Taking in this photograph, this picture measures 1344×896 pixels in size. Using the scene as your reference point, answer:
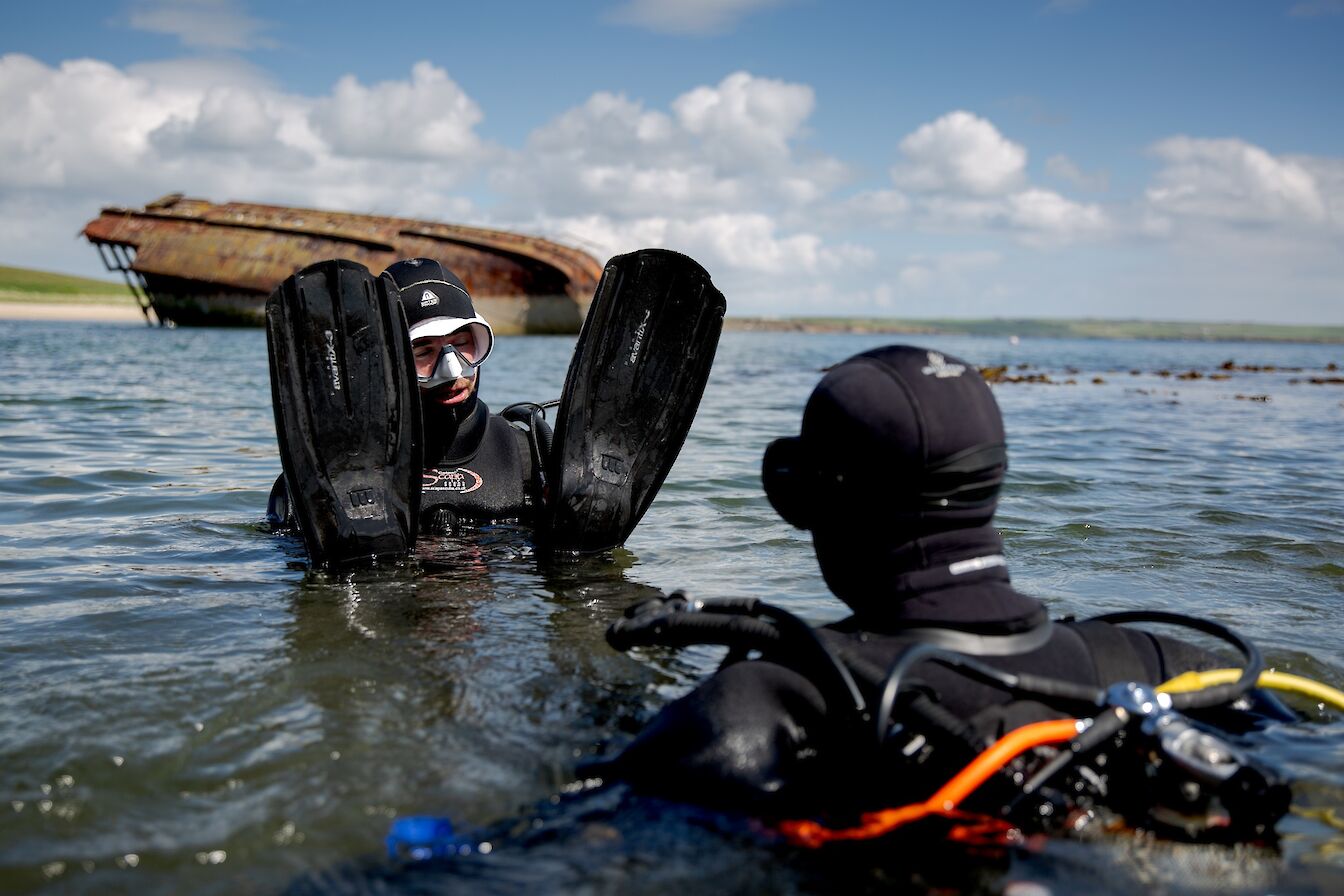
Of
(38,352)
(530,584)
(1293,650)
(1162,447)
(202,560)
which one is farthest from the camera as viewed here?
(38,352)

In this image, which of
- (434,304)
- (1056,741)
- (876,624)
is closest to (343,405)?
(434,304)

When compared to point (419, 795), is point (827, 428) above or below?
above

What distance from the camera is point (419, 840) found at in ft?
8.50

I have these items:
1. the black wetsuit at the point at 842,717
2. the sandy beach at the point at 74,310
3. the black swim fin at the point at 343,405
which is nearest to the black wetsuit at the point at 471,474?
the black swim fin at the point at 343,405

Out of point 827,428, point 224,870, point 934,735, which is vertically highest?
point 827,428

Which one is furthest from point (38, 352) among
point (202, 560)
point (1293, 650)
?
point (1293, 650)

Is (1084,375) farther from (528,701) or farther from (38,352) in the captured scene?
(528,701)

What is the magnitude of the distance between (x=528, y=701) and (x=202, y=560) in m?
2.91

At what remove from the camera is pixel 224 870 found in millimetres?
2480

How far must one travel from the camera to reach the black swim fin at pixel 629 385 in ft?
18.2

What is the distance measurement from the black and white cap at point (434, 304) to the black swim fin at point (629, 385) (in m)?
0.53

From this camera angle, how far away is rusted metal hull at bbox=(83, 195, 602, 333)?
37.6m

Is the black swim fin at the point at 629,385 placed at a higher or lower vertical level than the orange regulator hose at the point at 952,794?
higher

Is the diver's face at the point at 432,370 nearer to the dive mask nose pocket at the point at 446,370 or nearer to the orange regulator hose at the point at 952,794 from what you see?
the dive mask nose pocket at the point at 446,370
